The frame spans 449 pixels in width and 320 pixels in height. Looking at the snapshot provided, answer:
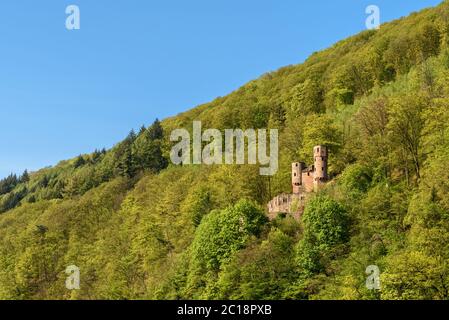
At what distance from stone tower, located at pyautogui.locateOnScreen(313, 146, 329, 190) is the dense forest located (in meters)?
1.88

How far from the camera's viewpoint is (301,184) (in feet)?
265

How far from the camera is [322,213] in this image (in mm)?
67375

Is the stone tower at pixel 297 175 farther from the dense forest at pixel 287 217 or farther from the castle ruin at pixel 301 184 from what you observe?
the dense forest at pixel 287 217

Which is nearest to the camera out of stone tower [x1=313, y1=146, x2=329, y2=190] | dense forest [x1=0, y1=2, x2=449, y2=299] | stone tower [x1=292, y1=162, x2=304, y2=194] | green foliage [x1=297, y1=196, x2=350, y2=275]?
dense forest [x1=0, y1=2, x2=449, y2=299]

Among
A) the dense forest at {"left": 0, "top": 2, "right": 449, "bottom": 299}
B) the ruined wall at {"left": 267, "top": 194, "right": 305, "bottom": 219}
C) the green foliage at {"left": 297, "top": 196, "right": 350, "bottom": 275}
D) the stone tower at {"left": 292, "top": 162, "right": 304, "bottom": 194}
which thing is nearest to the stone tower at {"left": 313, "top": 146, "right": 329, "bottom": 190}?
the dense forest at {"left": 0, "top": 2, "right": 449, "bottom": 299}

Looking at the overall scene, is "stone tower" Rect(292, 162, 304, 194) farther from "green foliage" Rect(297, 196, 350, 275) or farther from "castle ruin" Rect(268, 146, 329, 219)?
"green foliage" Rect(297, 196, 350, 275)

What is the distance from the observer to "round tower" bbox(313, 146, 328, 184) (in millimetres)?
78125

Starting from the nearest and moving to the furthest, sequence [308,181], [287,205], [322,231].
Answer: [322,231] → [287,205] → [308,181]

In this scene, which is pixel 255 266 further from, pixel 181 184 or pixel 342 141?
pixel 181 184

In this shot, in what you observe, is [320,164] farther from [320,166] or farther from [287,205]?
[287,205]

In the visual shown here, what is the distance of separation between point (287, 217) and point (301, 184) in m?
7.23

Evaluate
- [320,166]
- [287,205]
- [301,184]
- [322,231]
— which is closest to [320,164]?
[320,166]

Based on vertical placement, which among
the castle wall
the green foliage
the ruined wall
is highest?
the castle wall

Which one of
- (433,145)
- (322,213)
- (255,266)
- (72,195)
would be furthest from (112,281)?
(72,195)
